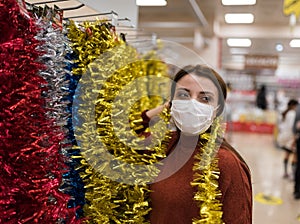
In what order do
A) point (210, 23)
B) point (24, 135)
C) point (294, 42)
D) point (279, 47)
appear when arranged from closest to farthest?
point (24, 135) → point (210, 23) → point (294, 42) → point (279, 47)

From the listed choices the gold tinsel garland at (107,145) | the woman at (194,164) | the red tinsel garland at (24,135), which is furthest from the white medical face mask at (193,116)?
the red tinsel garland at (24,135)

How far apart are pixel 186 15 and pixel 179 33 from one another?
191cm

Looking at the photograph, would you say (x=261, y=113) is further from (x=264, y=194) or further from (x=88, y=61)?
(x=88, y=61)

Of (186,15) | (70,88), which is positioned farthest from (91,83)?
(186,15)

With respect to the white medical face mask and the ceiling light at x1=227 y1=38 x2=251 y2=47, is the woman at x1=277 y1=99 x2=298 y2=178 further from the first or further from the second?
the white medical face mask

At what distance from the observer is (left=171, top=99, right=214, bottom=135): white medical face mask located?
1.49 m

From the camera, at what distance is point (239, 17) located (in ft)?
22.6

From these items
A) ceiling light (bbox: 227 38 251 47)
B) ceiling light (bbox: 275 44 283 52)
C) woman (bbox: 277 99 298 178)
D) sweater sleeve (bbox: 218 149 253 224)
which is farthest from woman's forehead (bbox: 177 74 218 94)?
ceiling light (bbox: 275 44 283 52)

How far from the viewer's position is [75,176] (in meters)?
1.60

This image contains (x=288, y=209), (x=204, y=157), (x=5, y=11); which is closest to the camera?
(x=5, y=11)

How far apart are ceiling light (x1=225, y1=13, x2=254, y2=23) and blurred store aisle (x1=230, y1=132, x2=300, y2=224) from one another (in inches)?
116

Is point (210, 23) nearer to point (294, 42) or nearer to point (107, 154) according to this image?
point (294, 42)

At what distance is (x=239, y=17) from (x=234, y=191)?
602 centimetres

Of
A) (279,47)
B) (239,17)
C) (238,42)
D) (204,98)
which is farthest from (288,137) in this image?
(204,98)
